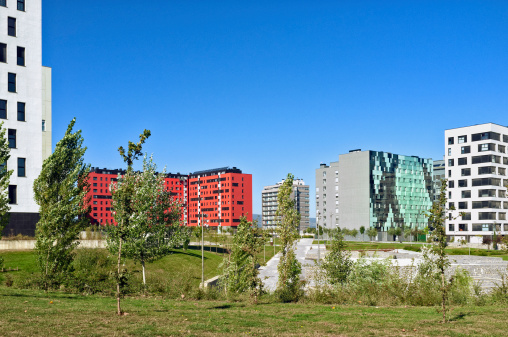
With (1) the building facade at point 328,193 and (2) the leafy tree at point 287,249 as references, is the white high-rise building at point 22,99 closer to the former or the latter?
(2) the leafy tree at point 287,249

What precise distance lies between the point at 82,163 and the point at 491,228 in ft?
380

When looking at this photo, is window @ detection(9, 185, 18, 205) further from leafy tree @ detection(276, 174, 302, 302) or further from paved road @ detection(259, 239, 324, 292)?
leafy tree @ detection(276, 174, 302, 302)

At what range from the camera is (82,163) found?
28984mm

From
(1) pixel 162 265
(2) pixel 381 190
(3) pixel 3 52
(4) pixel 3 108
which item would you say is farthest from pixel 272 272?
(2) pixel 381 190

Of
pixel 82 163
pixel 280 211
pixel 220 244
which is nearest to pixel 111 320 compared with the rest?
pixel 280 211

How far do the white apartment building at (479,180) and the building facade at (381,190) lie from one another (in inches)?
1570

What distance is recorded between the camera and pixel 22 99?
175 ft

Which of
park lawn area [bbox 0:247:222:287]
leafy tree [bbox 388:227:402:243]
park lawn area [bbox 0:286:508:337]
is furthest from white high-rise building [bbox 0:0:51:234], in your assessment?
leafy tree [bbox 388:227:402:243]

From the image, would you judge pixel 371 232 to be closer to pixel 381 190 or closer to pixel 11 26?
pixel 381 190

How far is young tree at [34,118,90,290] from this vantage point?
86.2ft

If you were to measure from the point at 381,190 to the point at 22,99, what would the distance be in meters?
137

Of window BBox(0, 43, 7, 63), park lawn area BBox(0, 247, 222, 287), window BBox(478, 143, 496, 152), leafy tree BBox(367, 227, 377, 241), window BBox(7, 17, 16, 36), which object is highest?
window BBox(7, 17, 16, 36)

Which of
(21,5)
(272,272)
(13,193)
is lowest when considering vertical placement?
(272,272)

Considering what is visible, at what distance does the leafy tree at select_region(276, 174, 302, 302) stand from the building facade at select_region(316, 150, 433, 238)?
5445 inches
